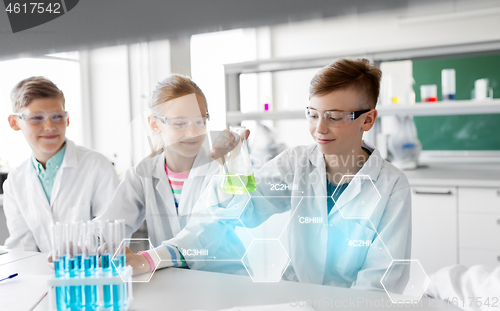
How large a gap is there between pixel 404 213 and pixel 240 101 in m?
0.43

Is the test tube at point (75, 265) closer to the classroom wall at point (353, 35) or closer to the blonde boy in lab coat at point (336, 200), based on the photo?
the blonde boy in lab coat at point (336, 200)

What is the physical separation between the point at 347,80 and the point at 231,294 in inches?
18.3

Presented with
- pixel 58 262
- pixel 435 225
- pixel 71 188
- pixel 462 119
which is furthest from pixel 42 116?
pixel 462 119

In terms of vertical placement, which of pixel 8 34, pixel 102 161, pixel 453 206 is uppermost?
pixel 8 34

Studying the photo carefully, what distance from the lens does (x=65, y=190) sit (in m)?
0.90

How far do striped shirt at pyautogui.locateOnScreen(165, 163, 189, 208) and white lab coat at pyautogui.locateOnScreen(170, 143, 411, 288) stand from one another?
0.25 ft

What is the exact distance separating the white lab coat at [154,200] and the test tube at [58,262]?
265mm

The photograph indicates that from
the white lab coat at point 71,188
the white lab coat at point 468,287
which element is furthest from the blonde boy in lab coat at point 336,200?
the white lab coat at point 71,188

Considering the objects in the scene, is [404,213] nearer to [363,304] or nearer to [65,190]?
[363,304]

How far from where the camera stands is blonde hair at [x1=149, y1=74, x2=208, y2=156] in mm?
771

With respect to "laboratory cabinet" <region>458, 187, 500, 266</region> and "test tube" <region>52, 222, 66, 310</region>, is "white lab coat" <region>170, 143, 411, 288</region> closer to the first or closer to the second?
"test tube" <region>52, 222, 66, 310</region>

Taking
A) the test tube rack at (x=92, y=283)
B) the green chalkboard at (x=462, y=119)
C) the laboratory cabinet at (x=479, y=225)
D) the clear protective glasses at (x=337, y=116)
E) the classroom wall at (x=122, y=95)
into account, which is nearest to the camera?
the test tube rack at (x=92, y=283)

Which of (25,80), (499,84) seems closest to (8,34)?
(25,80)

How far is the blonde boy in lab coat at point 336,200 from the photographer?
0.73 metres
